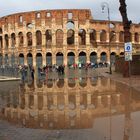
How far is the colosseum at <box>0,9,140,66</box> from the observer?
263ft

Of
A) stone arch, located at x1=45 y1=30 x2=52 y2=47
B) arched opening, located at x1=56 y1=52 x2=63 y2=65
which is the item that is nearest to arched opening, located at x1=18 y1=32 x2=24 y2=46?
stone arch, located at x1=45 y1=30 x2=52 y2=47

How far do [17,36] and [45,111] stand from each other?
69649 mm

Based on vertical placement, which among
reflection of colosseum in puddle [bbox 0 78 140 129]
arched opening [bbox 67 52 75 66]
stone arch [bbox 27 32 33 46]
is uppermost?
stone arch [bbox 27 32 33 46]

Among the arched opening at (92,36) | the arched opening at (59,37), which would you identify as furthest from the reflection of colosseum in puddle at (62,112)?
the arched opening at (92,36)

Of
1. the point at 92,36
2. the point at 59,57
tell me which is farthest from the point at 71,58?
the point at 92,36

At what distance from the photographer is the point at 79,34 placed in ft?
269

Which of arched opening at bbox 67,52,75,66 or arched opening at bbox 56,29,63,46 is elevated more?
arched opening at bbox 56,29,63,46

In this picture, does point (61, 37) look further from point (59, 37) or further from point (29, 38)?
point (29, 38)

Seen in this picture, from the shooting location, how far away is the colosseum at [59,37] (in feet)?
263

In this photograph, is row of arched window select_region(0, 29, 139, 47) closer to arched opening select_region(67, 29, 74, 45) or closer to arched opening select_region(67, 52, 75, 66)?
arched opening select_region(67, 29, 74, 45)

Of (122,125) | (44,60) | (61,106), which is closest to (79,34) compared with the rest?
(44,60)

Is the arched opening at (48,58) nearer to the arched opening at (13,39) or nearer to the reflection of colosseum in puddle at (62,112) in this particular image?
the arched opening at (13,39)

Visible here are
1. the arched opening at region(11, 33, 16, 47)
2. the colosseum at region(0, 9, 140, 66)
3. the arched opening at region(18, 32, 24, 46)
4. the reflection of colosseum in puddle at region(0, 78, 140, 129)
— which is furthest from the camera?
the arched opening at region(11, 33, 16, 47)

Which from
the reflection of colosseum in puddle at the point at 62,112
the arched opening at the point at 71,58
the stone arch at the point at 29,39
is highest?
the stone arch at the point at 29,39
